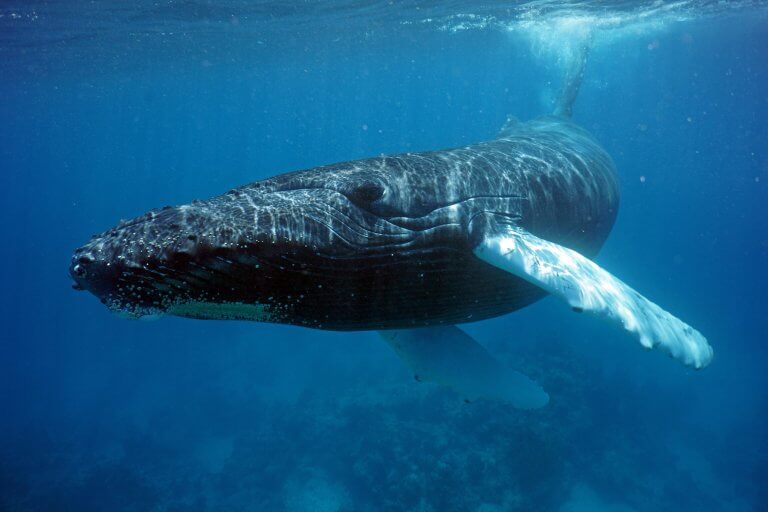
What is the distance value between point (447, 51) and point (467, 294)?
48026 millimetres

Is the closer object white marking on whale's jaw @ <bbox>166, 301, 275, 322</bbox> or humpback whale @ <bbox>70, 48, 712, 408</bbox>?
humpback whale @ <bbox>70, 48, 712, 408</bbox>

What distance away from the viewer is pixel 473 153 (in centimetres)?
545

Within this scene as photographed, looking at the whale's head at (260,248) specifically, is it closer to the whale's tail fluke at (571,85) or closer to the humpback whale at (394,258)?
the humpback whale at (394,258)

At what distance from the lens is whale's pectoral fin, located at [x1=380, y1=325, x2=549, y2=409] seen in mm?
5926

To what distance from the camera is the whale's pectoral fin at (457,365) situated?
5.93m

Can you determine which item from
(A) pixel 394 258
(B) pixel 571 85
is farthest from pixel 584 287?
(B) pixel 571 85

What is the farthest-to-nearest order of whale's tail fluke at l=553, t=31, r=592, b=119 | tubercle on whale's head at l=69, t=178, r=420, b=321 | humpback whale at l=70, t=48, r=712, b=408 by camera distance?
whale's tail fluke at l=553, t=31, r=592, b=119 < humpback whale at l=70, t=48, r=712, b=408 < tubercle on whale's head at l=69, t=178, r=420, b=321

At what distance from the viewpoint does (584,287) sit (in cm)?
408

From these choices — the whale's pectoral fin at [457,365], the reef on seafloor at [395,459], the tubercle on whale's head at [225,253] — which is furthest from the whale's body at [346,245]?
the reef on seafloor at [395,459]

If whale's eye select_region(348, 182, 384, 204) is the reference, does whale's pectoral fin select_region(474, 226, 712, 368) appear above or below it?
below

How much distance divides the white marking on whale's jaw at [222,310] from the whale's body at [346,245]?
0.01 m

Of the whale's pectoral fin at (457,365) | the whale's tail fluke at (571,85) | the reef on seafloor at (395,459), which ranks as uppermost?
the whale's tail fluke at (571,85)

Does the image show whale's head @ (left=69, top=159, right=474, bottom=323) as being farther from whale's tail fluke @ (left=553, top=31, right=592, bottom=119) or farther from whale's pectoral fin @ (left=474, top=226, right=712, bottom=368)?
whale's tail fluke @ (left=553, top=31, right=592, bottom=119)

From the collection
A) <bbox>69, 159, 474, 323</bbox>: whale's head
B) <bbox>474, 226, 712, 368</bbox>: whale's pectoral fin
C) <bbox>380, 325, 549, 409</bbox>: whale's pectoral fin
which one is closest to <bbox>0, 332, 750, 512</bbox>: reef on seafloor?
<bbox>380, 325, 549, 409</bbox>: whale's pectoral fin
